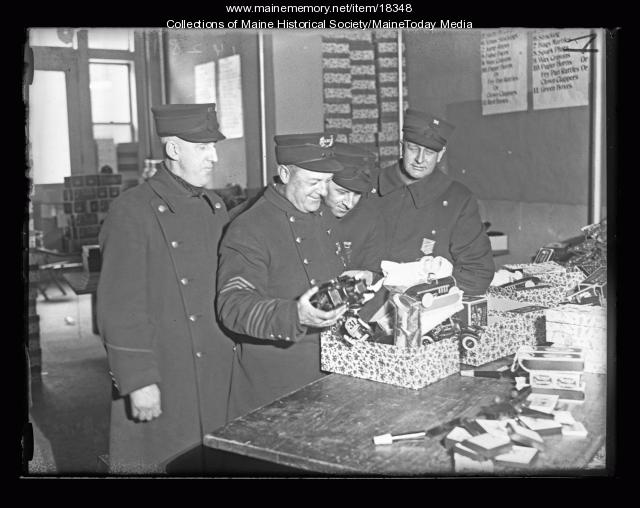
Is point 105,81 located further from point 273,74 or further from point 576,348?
point 576,348

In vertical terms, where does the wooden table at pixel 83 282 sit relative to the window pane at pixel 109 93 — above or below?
below

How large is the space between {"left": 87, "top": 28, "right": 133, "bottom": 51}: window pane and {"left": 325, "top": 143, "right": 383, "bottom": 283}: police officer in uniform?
952mm

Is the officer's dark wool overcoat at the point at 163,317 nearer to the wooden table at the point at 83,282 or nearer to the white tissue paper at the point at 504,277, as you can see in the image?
the white tissue paper at the point at 504,277

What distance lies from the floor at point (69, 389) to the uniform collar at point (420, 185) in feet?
6.30

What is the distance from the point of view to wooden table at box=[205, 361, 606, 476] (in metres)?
2.11

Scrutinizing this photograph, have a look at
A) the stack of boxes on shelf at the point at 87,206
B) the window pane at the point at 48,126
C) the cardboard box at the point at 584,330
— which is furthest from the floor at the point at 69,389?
the cardboard box at the point at 584,330

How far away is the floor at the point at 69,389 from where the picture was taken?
4.09 meters

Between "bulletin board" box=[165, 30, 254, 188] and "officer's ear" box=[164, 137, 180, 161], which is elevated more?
"bulletin board" box=[165, 30, 254, 188]

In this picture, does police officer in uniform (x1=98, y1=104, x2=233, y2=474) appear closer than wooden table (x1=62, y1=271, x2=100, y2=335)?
Yes

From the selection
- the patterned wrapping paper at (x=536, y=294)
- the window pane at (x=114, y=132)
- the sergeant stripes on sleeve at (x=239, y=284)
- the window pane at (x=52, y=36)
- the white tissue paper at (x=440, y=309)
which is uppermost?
the window pane at (x=52, y=36)

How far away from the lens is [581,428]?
2262 mm

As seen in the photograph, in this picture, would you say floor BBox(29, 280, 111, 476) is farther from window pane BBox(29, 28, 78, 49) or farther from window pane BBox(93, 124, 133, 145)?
window pane BBox(29, 28, 78, 49)

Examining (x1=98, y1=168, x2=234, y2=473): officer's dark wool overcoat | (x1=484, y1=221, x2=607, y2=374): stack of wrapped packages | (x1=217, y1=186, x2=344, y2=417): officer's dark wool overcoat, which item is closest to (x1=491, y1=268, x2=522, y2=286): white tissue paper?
(x1=484, y1=221, x2=607, y2=374): stack of wrapped packages

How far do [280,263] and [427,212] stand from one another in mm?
762
